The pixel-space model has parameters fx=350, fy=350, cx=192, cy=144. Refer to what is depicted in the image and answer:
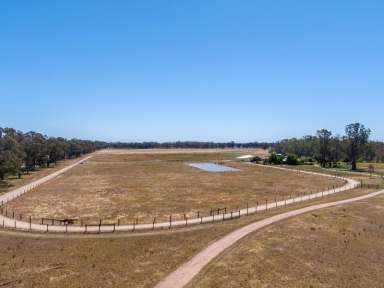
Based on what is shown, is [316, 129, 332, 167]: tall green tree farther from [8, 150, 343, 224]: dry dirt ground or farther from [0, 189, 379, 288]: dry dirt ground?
[0, 189, 379, 288]: dry dirt ground

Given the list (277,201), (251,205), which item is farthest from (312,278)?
(277,201)

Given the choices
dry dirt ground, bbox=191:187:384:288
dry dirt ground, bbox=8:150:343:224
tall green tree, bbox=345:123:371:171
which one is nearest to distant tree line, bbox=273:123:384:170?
tall green tree, bbox=345:123:371:171

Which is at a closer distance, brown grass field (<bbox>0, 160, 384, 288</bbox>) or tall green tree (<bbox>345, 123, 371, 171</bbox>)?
brown grass field (<bbox>0, 160, 384, 288</bbox>)

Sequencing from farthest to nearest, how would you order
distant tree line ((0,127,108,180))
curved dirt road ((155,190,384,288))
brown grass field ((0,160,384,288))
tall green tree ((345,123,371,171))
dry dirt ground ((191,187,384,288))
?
tall green tree ((345,123,371,171))
distant tree line ((0,127,108,180))
dry dirt ground ((191,187,384,288))
brown grass field ((0,160,384,288))
curved dirt road ((155,190,384,288))

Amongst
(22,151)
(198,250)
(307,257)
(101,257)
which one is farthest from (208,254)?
(22,151)

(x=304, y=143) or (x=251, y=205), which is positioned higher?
(x=304, y=143)

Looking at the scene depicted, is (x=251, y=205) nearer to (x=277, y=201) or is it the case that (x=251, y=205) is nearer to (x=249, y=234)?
(x=277, y=201)

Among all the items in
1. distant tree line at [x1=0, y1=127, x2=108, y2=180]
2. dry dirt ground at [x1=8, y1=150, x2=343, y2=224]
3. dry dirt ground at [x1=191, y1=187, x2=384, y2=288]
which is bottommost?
dry dirt ground at [x1=191, y1=187, x2=384, y2=288]

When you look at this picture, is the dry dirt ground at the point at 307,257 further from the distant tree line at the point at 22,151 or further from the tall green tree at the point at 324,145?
the tall green tree at the point at 324,145
